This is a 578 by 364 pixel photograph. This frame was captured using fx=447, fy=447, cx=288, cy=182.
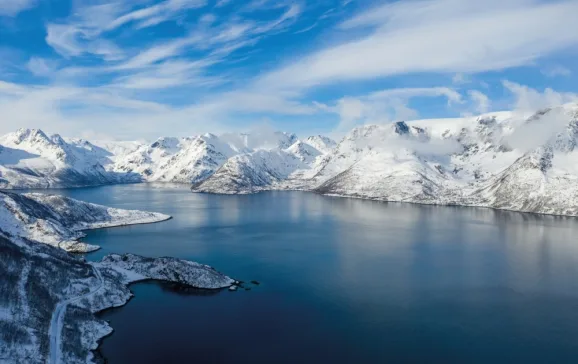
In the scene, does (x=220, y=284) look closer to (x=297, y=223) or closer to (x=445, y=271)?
(x=445, y=271)

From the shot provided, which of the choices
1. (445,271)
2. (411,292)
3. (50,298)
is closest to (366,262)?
(445,271)

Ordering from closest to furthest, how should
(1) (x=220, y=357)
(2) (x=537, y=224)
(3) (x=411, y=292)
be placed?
(1) (x=220, y=357)
(3) (x=411, y=292)
(2) (x=537, y=224)

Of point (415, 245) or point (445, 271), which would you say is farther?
point (415, 245)

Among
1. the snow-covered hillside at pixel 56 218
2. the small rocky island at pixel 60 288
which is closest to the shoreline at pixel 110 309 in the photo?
the small rocky island at pixel 60 288

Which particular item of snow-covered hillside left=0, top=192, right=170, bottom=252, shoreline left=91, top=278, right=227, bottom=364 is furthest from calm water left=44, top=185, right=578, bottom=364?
snow-covered hillside left=0, top=192, right=170, bottom=252

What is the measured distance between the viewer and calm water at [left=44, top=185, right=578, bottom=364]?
60875mm

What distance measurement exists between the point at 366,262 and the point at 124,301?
59458mm

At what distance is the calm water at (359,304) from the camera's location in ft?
200

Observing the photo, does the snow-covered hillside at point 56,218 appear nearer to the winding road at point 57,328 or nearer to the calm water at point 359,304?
the calm water at point 359,304

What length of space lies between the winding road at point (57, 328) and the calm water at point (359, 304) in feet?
20.0

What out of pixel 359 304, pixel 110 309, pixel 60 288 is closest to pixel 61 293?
pixel 60 288

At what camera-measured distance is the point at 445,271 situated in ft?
344

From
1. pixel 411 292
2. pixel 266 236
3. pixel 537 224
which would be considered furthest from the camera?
pixel 537 224

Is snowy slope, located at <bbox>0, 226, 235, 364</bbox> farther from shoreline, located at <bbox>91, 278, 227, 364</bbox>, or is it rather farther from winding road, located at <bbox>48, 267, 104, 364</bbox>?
shoreline, located at <bbox>91, 278, 227, 364</bbox>
